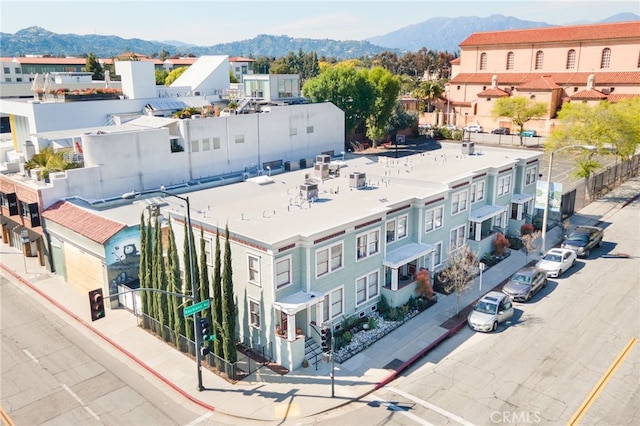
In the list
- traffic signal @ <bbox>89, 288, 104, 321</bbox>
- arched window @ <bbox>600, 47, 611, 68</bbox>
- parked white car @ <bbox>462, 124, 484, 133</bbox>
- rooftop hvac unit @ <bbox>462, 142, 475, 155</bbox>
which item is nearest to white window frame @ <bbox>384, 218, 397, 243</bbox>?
traffic signal @ <bbox>89, 288, 104, 321</bbox>

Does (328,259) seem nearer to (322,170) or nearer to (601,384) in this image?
(322,170)

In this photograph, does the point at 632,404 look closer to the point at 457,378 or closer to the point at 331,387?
the point at 457,378

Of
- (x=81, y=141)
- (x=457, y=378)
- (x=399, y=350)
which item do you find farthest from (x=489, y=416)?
(x=81, y=141)

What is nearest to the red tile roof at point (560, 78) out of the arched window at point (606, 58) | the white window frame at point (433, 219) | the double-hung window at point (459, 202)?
the arched window at point (606, 58)

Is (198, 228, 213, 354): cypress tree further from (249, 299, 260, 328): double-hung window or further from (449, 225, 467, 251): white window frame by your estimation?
(449, 225, 467, 251): white window frame

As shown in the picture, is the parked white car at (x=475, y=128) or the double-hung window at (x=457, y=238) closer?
the double-hung window at (x=457, y=238)

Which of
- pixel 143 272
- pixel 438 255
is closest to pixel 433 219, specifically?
pixel 438 255

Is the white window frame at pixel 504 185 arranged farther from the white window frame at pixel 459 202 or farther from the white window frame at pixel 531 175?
the white window frame at pixel 459 202
